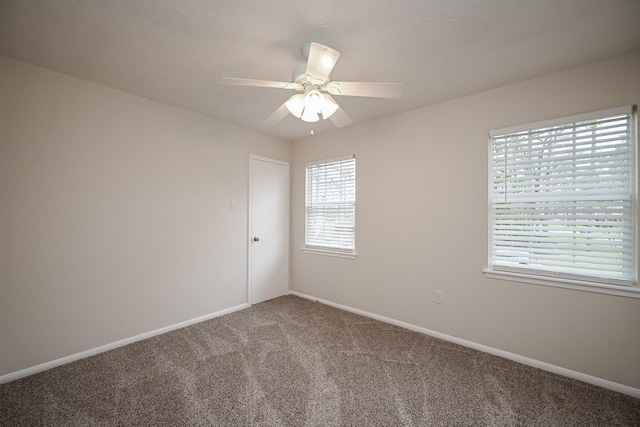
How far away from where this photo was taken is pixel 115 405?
1766 mm

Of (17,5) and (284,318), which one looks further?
(284,318)

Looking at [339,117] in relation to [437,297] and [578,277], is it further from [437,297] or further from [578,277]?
[578,277]

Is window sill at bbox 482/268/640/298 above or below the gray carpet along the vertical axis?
above

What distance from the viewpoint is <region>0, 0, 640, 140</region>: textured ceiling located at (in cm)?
151

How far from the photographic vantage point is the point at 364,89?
1.68 m

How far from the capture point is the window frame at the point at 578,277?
1.89 metres

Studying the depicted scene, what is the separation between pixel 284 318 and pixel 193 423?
162cm

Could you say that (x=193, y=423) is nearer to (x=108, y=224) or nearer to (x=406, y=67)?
(x=108, y=224)

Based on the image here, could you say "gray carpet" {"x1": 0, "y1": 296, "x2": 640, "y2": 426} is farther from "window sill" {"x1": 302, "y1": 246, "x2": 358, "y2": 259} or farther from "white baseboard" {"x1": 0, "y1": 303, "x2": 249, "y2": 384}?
"window sill" {"x1": 302, "y1": 246, "x2": 358, "y2": 259}

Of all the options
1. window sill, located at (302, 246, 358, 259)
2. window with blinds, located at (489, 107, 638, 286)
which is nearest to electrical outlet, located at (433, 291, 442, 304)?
window with blinds, located at (489, 107, 638, 286)


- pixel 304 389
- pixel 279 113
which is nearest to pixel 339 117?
pixel 279 113

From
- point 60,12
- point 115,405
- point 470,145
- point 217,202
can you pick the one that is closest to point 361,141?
point 470,145

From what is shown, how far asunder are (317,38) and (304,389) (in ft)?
7.95

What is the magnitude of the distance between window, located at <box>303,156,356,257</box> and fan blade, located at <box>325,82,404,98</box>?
175 centimetres
